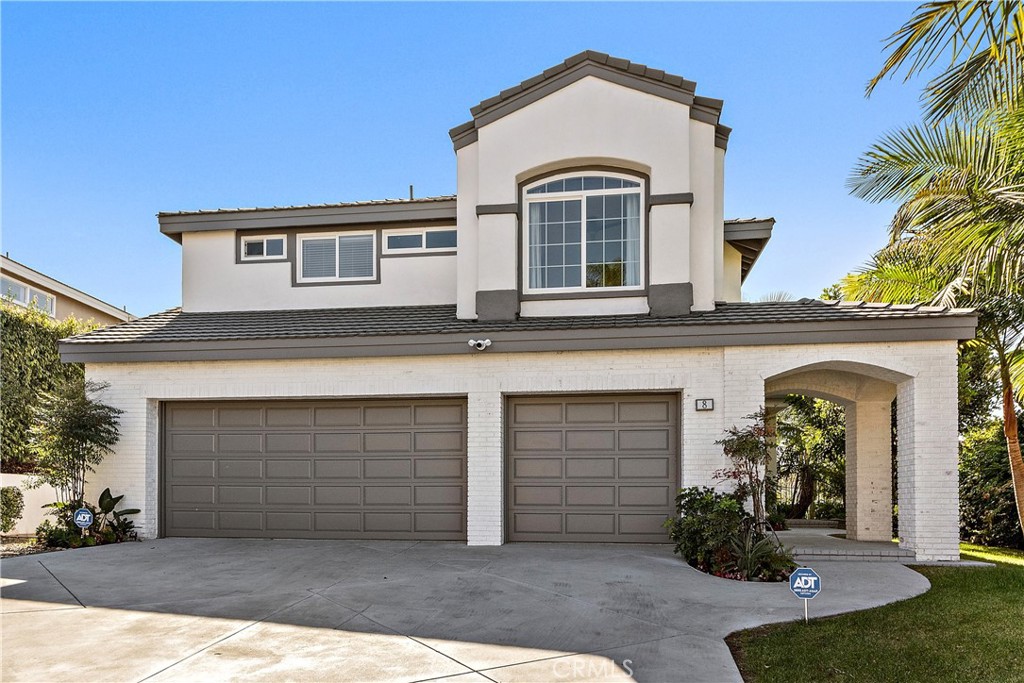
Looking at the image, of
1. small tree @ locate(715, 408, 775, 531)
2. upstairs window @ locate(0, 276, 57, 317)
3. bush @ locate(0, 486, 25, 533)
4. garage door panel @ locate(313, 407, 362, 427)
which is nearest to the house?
garage door panel @ locate(313, 407, 362, 427)

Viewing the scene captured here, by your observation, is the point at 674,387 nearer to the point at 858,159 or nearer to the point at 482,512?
the point at 482,512

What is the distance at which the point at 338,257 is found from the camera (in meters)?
14.6

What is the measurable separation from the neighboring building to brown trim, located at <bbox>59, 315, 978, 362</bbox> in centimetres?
1100

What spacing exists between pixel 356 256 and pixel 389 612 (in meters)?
8.27

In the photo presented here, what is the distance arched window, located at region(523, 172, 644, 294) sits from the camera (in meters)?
12.6

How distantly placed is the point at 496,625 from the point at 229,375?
24.0 ft

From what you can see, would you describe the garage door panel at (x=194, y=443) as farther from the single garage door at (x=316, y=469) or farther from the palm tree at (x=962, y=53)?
the palm tree at (x=962, y=53)


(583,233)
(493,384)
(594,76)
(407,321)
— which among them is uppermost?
(594,76)

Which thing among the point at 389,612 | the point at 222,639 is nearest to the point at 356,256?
the point at 389,612

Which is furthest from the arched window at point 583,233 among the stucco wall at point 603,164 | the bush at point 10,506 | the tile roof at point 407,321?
the bush at point 10,506

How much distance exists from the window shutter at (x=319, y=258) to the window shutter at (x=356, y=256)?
0.15 metres

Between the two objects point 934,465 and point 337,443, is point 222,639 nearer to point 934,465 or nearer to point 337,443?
point 337,443

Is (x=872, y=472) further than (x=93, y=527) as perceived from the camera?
Yes

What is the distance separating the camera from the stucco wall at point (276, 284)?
14141 mm
